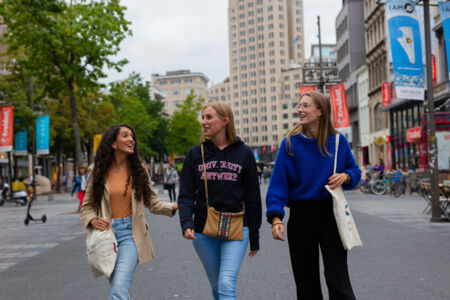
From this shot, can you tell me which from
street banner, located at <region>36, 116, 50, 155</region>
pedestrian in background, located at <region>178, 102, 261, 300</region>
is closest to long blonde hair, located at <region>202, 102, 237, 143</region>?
pedestrian in background, located at <region>178, 102, 261, 300</region>

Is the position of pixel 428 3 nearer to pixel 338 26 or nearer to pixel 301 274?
pixel 301 274

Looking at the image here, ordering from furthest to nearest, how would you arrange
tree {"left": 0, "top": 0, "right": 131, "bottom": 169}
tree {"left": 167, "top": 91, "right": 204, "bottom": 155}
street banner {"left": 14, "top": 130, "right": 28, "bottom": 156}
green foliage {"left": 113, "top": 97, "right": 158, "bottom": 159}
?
1. tree {"left": 167, "top": 91, "right": 204, "bottom": 155}
2. green foliage {"left": 113, "top": 97, "right": 158, "bottom": 159}
3. street banner {"left": 14, "top": 130, "right": 28, "bottom": 156}
4. tree {"left": 0, "top": 0, "right": 131, "bottom": 169}

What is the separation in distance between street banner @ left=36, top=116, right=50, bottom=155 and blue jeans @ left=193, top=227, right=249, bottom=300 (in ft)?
108

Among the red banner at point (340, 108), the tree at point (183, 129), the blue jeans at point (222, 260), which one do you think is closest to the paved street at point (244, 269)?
the blue jeans at point (222, 260)

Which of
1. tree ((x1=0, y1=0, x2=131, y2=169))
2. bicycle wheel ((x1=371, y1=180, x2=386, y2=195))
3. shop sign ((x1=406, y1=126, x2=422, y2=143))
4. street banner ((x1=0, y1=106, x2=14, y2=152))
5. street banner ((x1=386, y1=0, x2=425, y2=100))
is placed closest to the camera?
street banner ((x1=386, y1=0, x2=425, y2=100))

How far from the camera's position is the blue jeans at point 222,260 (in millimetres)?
4279

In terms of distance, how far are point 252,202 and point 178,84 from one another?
7164 inches

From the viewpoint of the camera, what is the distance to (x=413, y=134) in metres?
39.6

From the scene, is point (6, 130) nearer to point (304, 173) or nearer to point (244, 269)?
point (244, 269)

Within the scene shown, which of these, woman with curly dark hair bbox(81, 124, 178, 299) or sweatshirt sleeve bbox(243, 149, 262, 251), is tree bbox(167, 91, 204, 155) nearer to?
woman with curly dark hair bbox(81, 124, 178, 299)

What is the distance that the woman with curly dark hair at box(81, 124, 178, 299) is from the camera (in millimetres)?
4668

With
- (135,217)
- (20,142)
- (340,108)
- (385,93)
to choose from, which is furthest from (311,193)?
(385,93)

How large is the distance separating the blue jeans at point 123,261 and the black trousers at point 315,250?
1227 millimetres

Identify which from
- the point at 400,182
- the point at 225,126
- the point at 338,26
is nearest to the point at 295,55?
the point at 338,26
